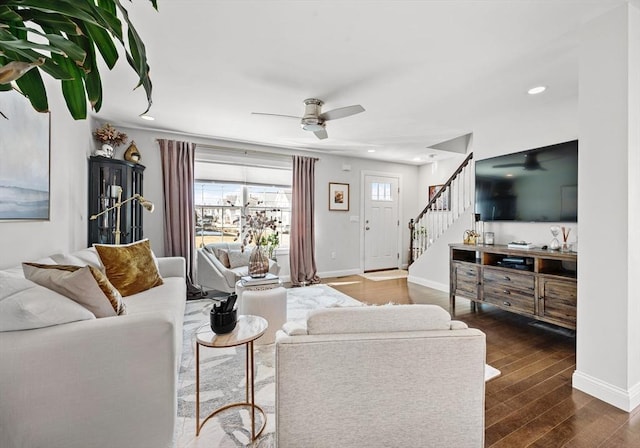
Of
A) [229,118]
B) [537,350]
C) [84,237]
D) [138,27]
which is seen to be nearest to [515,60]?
[537,350]

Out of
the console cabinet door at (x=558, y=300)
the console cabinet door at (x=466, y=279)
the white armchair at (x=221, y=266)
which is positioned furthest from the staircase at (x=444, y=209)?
the white armchair at (x=221, y=266)

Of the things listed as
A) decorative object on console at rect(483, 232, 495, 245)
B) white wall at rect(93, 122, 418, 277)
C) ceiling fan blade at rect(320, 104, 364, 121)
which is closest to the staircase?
white wall at rect(93, 122, 418, 277)

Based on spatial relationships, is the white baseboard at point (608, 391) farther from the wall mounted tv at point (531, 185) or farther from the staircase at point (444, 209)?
the staircase at point (444, 209)

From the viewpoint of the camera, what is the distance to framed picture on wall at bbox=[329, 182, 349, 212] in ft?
19.2

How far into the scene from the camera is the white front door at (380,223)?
6328 mm

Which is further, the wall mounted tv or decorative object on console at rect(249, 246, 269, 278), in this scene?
the wall mounted tv

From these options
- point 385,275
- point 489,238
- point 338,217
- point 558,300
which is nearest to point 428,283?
point 385,275

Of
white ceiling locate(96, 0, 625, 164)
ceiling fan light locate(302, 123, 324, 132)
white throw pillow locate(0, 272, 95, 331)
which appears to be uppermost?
white ceiling locate(96, 0, 625, 164)

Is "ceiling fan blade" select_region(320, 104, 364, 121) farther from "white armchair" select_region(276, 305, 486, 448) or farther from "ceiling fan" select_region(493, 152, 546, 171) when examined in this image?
"ceiling fan" select_region(493, 152, 546, 171)

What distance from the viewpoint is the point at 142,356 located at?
53.5 inches

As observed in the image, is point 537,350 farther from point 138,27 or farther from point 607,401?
point 138,27

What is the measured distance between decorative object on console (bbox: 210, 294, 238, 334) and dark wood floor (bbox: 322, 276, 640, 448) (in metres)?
1.48

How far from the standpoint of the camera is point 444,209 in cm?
601

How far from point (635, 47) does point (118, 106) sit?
451 cm
